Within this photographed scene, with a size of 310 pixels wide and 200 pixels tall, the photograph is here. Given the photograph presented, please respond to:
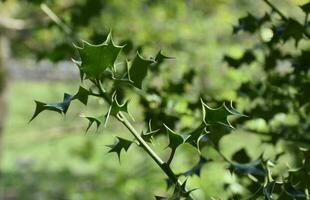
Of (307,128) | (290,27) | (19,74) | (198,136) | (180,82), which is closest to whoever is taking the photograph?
(198,136)

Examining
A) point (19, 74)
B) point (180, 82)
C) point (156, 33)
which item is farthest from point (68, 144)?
point (180, 82)

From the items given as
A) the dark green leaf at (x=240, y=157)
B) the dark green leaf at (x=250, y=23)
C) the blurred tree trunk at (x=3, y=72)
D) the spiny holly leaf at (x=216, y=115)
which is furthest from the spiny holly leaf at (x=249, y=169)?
the blurred tree trunk at (x=3, y=72)

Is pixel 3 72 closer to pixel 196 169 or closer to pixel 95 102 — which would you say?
pixel 95 102

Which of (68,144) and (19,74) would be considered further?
(19,74)

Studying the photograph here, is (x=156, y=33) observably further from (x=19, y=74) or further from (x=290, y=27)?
(x=19, y=74)

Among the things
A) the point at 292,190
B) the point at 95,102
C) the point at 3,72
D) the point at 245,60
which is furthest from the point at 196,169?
the point at 3,72

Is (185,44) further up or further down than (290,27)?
further down
